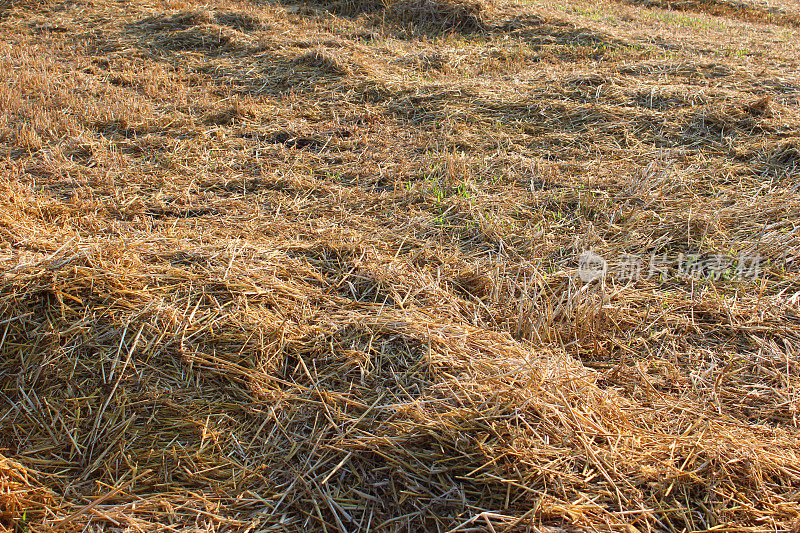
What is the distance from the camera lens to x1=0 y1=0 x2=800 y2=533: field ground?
1.85 m

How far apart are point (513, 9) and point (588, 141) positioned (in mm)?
4838

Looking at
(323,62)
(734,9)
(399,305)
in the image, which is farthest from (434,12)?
(399,305)

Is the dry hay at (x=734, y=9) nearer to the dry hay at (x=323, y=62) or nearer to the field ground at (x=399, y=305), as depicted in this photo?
the field ground at (x=399, y=305)

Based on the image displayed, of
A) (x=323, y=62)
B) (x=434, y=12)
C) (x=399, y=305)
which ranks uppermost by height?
(x=434, y=12)

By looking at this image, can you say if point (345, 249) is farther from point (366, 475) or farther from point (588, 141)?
point (588, 141)

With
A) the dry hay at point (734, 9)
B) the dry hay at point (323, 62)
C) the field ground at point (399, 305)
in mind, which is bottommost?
the field ground at point (399, 305)

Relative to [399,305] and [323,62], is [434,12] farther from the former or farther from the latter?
[399,305]

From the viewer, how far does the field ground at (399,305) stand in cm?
185

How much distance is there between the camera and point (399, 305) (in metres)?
2.62

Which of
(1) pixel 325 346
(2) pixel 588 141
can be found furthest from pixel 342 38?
(1) pixel 325 346

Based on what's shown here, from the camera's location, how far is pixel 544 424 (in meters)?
1.96

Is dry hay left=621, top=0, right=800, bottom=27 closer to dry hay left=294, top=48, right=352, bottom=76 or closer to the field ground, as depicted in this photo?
the field ground

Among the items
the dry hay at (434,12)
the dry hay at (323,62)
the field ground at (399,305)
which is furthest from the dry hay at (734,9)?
the dry hay at (323,62)

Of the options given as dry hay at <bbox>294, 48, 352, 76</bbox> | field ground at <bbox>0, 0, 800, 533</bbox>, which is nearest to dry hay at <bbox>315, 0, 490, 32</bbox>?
dry hay at <bbox>294, 48, 352, 76</bbox>
